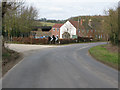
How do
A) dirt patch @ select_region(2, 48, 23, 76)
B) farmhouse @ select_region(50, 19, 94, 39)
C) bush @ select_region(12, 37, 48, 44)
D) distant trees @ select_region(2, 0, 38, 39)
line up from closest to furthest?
1. dirt patch @ select_region(2, 48, 23, 76)
2. bush @ select_region(12, 37, 48, 44)
3. distant trees @ select_region(2, 0, 38, 39)
4. farmhouse @ select_region(50, 19, 94, 39)

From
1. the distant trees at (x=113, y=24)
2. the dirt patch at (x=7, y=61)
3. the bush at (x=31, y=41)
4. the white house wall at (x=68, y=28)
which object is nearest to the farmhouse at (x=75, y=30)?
the white house wall at (x=68, y=28)

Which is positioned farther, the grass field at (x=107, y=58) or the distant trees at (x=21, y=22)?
the distant trees at (x=21, y=22)

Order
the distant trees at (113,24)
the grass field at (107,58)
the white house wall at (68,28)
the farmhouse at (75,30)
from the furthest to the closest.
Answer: the farmhouse at (75,30) < the white house wall at (68,28) < the distant trees at (113,24) < the grass field at (107,58)

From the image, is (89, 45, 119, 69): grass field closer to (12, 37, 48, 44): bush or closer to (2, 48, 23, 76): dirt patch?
(2, 48, 23, 76): dirt patch

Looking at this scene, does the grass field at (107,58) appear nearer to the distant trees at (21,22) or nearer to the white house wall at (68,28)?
the distant trees at (21,22)

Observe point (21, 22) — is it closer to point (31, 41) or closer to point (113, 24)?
point (31, 41)

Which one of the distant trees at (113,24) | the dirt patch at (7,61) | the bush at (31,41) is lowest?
the dirt patch at (7,61)

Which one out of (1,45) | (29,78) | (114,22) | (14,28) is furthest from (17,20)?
(29,78)

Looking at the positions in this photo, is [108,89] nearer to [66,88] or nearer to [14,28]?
[66,88]

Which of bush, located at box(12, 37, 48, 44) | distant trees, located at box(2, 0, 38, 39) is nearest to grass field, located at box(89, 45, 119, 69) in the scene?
bush, located at box(12, 37, 48, 44)

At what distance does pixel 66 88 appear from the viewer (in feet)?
23.1

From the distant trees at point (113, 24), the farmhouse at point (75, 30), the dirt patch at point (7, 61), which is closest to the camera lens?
the dirt patch at point (7, 61)

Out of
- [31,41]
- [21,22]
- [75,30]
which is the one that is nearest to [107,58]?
[31,41]

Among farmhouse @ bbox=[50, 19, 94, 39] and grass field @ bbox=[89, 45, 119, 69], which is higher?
farmhouse @ bbox=[50, 19, 94, 39]
